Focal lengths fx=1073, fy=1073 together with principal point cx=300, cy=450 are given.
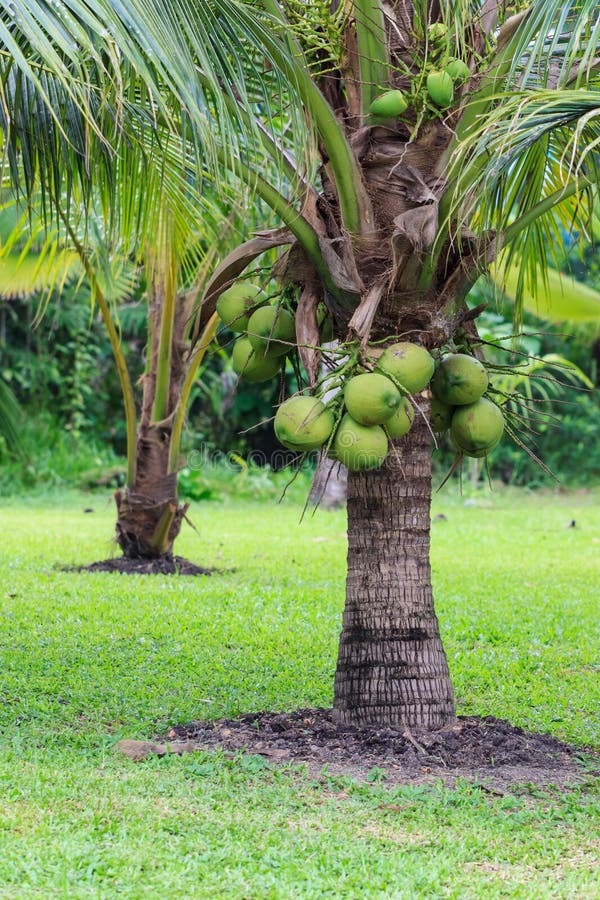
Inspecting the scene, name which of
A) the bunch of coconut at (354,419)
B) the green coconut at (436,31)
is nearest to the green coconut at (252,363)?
the bunch of coconut at (354,419)

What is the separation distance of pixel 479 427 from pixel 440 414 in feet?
0.80

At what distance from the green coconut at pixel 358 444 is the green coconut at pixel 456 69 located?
45.4 inches

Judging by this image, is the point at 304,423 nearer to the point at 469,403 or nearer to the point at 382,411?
the point at 382,411

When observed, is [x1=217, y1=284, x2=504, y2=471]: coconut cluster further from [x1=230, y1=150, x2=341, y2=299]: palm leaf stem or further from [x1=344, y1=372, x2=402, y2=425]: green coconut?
[x1=230, y1=150, x2=341, y2=299]: palm leaf stem

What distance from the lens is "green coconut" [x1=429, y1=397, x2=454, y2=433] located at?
378cm

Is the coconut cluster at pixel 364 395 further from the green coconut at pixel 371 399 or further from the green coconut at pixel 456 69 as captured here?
the green coconut at pixel 456 69

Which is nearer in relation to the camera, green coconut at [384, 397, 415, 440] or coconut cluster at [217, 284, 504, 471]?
coconut cluster at [217, 284, 504, 471]

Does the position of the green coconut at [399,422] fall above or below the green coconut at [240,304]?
below

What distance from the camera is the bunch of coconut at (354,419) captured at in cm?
317

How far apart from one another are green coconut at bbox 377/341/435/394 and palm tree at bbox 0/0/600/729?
11cm

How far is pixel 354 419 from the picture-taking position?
10.6ft

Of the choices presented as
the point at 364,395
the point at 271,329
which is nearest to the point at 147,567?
the point at 271,329

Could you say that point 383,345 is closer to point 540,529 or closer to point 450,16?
point 450,16

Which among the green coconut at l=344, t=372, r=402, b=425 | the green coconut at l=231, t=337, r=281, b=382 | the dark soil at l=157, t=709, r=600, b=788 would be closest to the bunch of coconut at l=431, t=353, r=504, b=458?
the green coconut at l=344, t=372, r=402, b=425
